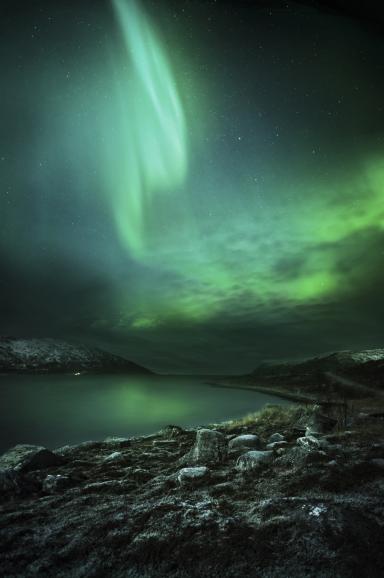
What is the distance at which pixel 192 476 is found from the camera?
300 inches

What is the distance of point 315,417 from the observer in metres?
14.8

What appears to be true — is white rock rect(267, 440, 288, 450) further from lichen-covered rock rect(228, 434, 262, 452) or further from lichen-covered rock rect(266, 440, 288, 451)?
lichen-covered rock rect(228, 434, 262, 452)

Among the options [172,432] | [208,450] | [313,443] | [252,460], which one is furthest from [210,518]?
[172,432]

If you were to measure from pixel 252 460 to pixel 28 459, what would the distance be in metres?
8.00

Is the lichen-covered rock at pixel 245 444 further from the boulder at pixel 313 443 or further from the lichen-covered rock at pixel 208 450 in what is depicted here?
the boulder at pixel 313 443

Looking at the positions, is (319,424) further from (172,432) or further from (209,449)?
(172,432)

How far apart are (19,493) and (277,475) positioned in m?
6.68

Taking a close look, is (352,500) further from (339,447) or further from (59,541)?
(59,541)

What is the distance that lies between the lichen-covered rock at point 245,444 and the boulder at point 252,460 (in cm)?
174

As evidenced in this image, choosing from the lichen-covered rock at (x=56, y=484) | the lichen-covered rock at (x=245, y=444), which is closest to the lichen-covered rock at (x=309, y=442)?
the lichen-covered rock at (x=245, y=444)

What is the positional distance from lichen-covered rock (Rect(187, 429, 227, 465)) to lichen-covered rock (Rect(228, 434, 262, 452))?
32cm

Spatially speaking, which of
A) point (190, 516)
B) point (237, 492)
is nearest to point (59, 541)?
point (190, 516)

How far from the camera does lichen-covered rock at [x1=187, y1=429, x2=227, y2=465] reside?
31.1 ft

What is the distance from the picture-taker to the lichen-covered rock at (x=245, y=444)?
10.3m
